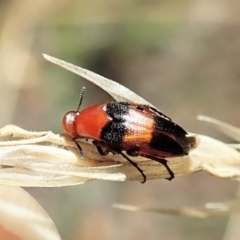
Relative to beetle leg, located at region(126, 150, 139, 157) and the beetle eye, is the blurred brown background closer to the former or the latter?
the beetle eye

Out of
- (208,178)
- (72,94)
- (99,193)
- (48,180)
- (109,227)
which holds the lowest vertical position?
(109,227)

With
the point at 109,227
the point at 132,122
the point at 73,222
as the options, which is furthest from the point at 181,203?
the point at 132,122

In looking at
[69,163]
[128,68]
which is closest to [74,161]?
[69,163]

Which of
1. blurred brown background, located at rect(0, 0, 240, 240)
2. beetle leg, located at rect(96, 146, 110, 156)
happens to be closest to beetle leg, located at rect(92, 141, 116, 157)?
beetle leg, located at rect(96, 146, 110, 156)

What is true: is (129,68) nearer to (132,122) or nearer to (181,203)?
(181,203)

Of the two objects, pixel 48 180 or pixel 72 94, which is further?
pixel 72 94

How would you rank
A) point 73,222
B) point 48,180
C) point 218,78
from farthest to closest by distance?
point 218,78
point 73,222
point 48,180

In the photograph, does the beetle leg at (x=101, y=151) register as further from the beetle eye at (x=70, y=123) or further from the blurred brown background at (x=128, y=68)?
the blurred brown background at (x=128, y=68)

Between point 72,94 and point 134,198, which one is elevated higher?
point 72,94
